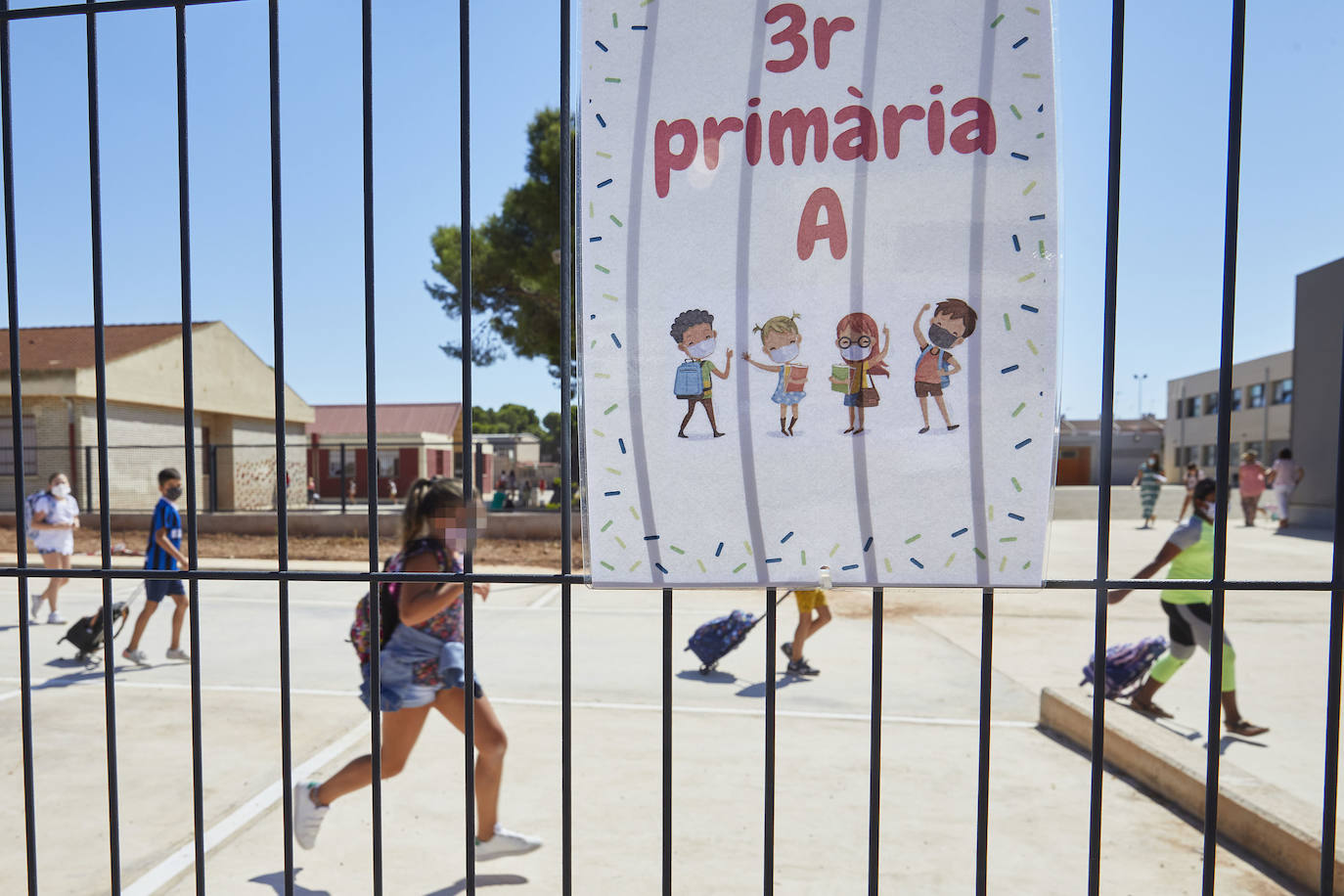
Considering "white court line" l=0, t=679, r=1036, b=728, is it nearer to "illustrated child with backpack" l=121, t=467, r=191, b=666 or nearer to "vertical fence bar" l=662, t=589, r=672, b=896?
"illustrated child with backpack" l=121, t=467, r=191, b=666

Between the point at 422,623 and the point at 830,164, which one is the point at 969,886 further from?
the point at 830,164

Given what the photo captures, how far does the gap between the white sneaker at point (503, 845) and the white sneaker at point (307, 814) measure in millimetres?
684

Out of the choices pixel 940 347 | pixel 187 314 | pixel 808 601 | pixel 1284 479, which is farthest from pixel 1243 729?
pixel 1284 479

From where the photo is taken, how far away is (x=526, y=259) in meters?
23.0

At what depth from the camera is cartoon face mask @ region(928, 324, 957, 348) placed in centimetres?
192

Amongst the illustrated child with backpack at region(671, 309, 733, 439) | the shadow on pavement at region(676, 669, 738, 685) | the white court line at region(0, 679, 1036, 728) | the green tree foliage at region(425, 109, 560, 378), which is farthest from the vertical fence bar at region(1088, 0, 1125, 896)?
the green tree foliage at region(425, 109, 560, 378)

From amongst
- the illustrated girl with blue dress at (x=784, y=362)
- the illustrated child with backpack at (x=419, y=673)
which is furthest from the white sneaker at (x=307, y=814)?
the illustrated girl with blue dress at (x=784, y=362)

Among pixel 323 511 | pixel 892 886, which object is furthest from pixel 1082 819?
pixel 323 511

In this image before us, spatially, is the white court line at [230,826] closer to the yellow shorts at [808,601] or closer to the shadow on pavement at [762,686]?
the shadow on pavement at [762,686]

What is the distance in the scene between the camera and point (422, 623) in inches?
133

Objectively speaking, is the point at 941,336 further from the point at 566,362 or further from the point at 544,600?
the point at 544,600

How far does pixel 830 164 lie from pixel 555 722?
4.42 m

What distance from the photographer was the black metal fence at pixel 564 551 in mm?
1893

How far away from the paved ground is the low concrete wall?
0.47 feet
